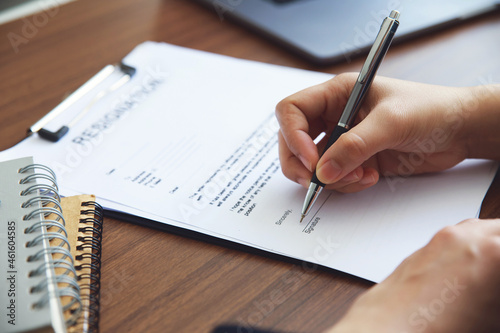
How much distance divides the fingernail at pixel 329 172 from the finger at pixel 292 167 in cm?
3

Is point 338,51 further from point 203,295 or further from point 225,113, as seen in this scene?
point 203,295

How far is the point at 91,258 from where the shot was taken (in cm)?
51

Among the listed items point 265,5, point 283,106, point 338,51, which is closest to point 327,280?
point 283,106

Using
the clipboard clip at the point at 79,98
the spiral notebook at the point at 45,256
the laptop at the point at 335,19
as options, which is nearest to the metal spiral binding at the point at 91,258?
the spiral notebook at the point at 45,256

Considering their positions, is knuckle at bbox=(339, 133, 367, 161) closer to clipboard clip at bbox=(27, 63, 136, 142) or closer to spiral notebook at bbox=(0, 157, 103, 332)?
spiral notebook at bbox=(0, 157, 103, 332)

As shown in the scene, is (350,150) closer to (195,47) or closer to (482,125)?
(482,125)

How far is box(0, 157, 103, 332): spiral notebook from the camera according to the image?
Answer: 1.38 feet

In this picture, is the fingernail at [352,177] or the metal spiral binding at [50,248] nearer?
the metal spiral binding at [50,248]

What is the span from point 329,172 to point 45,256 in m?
0.30

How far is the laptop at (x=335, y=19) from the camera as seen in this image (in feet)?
2.70

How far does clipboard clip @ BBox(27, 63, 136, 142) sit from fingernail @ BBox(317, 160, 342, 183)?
0.39 metres

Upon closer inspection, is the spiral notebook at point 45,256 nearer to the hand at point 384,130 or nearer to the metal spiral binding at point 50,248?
the metal spiral binding at point 50,248

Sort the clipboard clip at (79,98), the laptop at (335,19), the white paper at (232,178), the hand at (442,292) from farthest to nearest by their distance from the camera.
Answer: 1. the laptop at (335,19)
2. the clipboard clip at (79,98)
3. the white paper at (232,178)
4. the hand at (442,292)

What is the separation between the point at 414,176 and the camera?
617 millimetres
